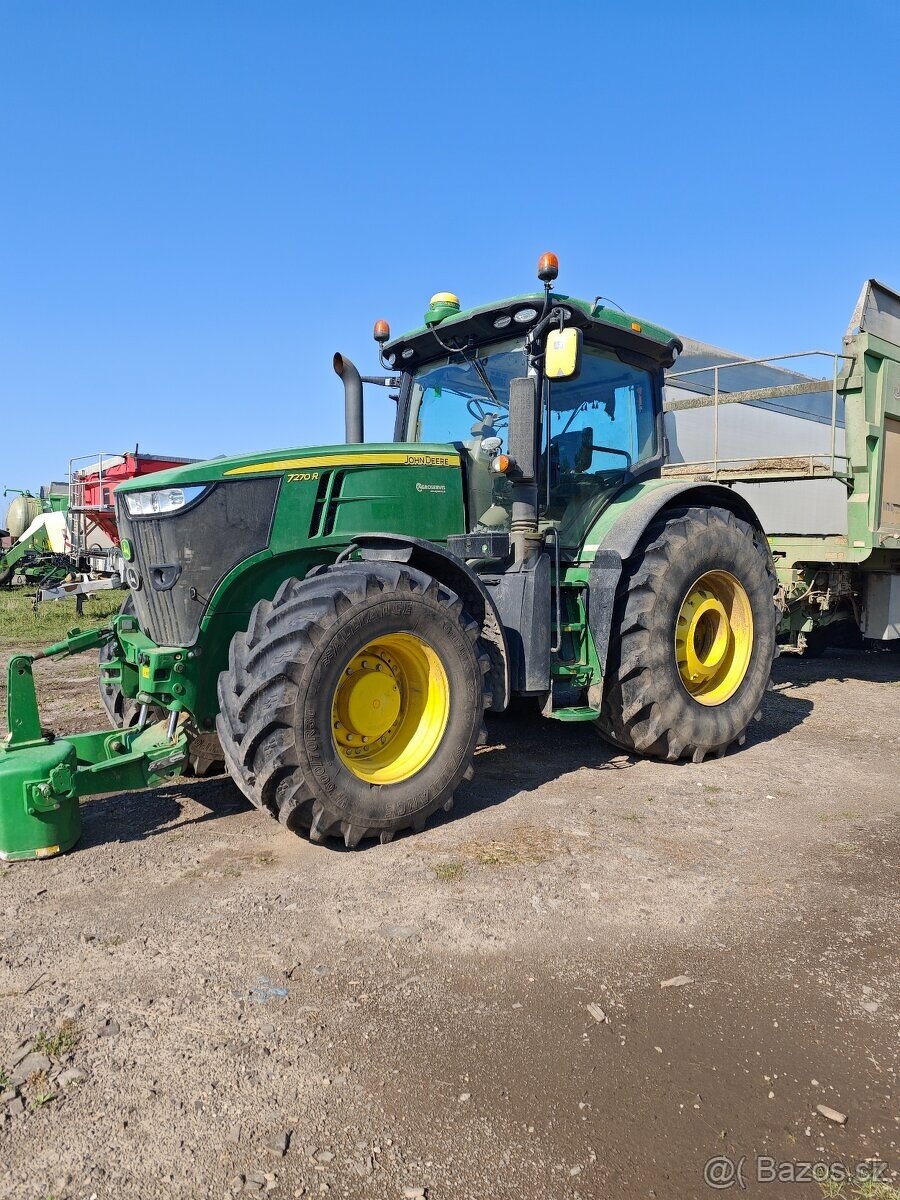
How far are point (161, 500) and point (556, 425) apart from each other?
90.5 inches

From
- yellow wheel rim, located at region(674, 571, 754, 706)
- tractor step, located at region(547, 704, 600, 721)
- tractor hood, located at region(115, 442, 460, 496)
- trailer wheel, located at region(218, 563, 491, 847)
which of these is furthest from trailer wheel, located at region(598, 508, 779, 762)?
tractor hood, located at region(115, 442, 460, 496)

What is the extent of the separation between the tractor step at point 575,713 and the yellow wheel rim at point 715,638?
0.85 m

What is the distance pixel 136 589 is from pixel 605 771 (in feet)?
9.22

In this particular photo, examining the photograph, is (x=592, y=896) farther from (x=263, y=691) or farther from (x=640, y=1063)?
(x=263, y=691)

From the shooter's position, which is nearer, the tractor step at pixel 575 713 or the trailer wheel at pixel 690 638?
the tractor step at pixel 575 713

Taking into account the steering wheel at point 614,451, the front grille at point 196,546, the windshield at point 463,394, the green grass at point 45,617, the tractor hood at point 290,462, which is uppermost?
the windshield at point 463,394

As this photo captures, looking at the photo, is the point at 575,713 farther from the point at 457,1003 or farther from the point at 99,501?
the point at 99,501

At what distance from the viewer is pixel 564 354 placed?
13.7 feet

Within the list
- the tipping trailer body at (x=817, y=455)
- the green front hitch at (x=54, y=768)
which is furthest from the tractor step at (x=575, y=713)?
the tipping trailer body at (x=817, y=455)

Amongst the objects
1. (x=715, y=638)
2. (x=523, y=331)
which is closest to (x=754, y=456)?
(x=715, y=638)

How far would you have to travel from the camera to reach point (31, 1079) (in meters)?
2.18

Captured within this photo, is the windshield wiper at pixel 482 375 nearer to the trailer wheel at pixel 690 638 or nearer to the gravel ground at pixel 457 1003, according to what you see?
the trailer wheel at pixel 690 638

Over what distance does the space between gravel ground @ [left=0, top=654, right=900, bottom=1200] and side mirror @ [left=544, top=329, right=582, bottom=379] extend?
2202 millimetres

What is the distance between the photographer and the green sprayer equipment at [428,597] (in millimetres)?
3555
